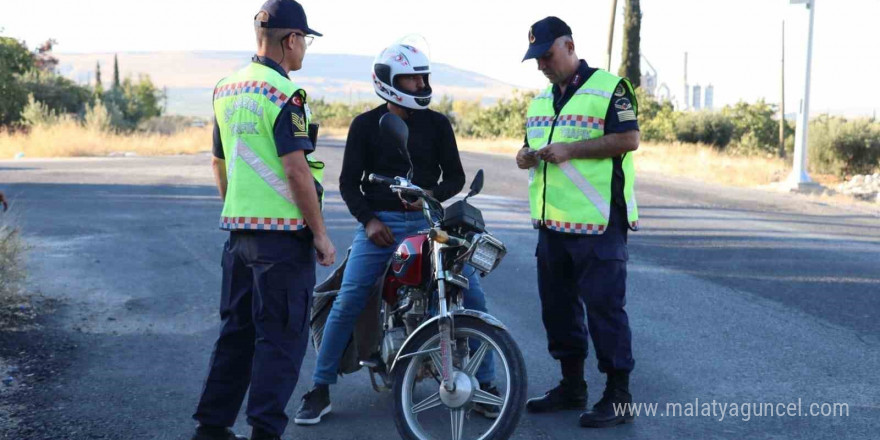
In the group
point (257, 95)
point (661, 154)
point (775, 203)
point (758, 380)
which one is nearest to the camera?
point (257, 95)

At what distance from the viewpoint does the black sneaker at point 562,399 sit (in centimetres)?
493

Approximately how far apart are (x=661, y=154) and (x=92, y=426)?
29207 mm

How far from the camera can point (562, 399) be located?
4.96 m

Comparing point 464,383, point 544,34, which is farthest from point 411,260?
point 544,34

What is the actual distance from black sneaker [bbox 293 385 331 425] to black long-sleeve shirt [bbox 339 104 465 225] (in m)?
0.89

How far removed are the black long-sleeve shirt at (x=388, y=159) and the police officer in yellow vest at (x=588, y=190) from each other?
419 millimetres

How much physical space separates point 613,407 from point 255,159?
2.11 meters

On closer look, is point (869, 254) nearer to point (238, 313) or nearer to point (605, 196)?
point (605, 196)

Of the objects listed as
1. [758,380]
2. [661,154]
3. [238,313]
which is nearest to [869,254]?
[758,380]

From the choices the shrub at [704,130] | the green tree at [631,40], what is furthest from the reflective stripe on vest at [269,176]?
the shrub at [704,130]

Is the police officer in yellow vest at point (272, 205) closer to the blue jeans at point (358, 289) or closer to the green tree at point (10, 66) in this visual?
the blue jeans at point (358, 289)

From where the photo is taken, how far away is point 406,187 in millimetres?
4324

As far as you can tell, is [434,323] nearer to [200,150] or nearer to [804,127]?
[804,127]

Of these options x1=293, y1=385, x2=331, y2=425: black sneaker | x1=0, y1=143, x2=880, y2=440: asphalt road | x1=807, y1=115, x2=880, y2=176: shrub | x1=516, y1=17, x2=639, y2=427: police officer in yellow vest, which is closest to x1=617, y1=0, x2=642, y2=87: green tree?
x1=807, y1=115, x2=880, y2=176: shrub
